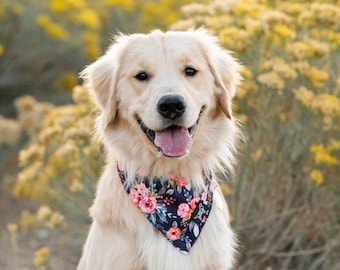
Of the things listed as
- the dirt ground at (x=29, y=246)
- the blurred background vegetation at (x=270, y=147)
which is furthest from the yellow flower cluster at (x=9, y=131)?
the blurred background vegetation at (x=270, y=147)

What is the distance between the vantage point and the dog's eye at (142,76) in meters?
4.04

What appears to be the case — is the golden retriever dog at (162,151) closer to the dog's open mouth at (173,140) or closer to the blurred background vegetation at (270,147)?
the dog's open mouth at (173,140)

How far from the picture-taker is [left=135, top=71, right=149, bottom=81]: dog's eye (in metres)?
4.04

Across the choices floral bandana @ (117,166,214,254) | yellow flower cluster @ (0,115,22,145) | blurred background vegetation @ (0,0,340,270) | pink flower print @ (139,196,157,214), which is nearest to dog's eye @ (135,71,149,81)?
floral bandana @ (117,166,214,254)

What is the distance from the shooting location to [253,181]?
5785 millimetres

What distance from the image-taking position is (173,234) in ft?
13.4

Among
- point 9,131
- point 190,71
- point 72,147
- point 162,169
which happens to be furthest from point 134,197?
point 9,131

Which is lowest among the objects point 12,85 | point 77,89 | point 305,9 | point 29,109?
point 12,85

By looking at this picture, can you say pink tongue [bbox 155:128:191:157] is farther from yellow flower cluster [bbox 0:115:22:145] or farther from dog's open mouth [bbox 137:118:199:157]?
yellow flower cluster [bbox 0:115:22:145]

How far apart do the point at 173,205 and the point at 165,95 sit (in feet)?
2.34

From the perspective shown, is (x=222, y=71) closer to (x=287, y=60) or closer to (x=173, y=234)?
(x=173, y=234)

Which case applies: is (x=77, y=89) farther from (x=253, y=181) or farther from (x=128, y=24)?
(x=128, y=24)

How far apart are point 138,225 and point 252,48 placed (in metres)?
2.07

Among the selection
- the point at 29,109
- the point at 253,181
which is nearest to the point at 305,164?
the point at 253,181
